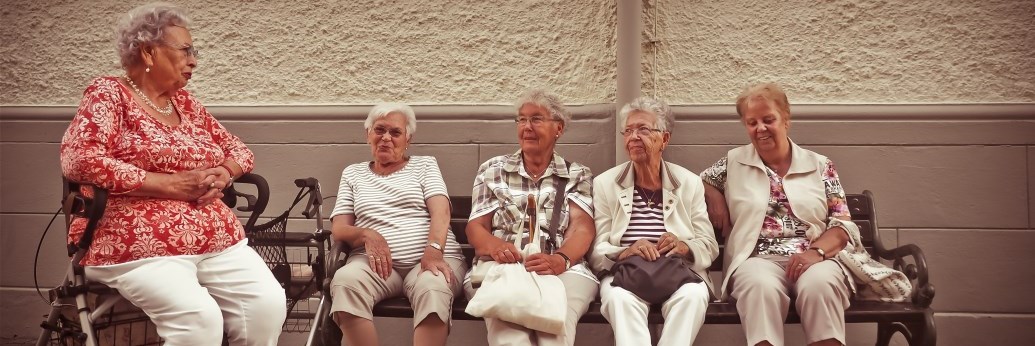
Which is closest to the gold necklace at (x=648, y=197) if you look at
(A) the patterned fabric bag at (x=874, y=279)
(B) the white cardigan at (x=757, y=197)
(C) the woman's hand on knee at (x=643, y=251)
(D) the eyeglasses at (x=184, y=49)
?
(C) the woman's hand on knee at (x=643, y=251)

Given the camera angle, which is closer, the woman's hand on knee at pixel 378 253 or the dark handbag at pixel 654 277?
the dark handbag at pixel 654 277

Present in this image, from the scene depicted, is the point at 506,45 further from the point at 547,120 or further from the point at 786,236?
the point at 786,236

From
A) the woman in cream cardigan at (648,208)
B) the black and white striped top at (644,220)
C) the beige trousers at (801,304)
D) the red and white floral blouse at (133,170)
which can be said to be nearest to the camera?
the red and white floral blouse at (133,170)

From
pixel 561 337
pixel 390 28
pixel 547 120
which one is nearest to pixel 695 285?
pixel 561 337

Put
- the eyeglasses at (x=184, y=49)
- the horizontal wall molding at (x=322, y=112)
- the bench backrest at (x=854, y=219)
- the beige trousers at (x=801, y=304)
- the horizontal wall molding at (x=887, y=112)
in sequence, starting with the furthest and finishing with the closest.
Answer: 1. the horizontal wall molding at (x=322, y=112)
2. the horizontal wall molding at (x=887, y=112)
3. the bench backrest at (x=854, y=219)
4. the beige trousers at (x=801, y=304)
5. the eyeglasses at (x=184, y=49)

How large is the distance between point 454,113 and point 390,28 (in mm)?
608

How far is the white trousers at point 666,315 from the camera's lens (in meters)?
3.22

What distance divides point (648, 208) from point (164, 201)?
6.41ft

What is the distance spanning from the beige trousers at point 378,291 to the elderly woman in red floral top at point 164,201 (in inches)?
11.0

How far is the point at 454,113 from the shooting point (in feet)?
15.0

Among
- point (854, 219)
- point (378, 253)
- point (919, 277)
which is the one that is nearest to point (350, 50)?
point (378, 253)

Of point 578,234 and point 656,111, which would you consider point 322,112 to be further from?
point 656,111

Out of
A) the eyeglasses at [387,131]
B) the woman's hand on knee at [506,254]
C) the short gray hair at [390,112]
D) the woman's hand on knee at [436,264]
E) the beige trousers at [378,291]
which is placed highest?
the short gray hair at [390,112]

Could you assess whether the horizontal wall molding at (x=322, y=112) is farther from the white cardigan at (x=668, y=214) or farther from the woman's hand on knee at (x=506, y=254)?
the woman's hand on knee at (x=506, y=254)
